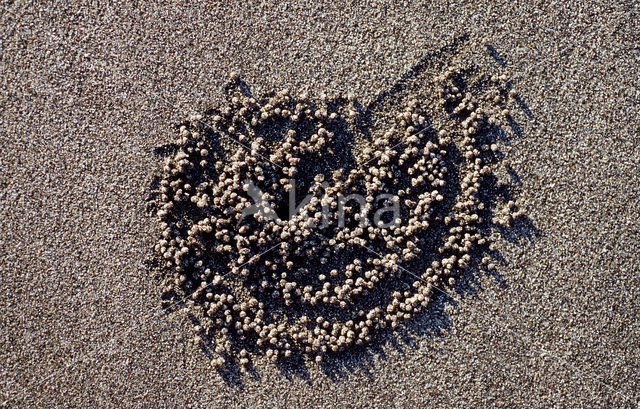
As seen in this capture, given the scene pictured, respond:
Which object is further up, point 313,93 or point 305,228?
point 313,93

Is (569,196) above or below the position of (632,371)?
above

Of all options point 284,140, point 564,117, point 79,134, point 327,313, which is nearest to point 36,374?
point 79,134

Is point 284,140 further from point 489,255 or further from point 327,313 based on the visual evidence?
point 489,255

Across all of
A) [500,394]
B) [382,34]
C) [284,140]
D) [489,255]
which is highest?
[382,34]
